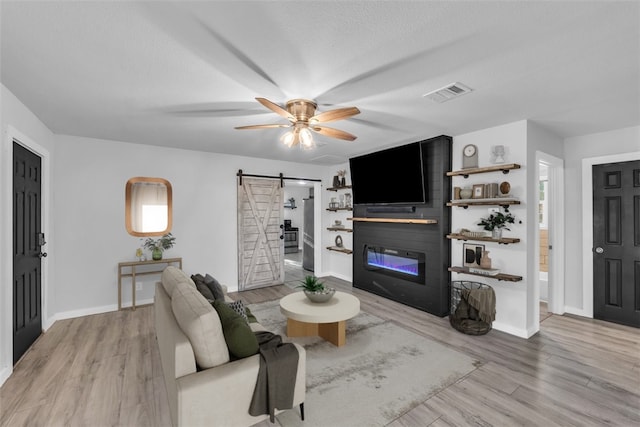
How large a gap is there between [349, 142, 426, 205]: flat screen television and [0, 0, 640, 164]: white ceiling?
87 centimetres

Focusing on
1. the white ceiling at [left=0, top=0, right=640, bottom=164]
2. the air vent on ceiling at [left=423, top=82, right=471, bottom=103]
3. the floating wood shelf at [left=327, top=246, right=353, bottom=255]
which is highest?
the white ceiling at [left=0, top=0, right=640, bottom=164]

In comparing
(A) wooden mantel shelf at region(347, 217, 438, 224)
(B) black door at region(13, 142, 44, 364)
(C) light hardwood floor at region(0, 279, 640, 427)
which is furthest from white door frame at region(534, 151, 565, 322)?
(B) black door at region(13, 142, 44, 364)

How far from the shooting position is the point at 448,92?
254 cm

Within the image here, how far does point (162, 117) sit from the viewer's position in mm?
3234

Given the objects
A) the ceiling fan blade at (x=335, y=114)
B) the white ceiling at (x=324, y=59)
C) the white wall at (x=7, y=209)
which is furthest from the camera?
the white wall at (x=7, y=209)

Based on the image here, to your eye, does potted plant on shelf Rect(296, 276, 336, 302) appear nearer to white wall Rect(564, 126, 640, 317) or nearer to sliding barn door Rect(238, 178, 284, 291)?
sliding barn door Rect(238, 178, 284, 291)

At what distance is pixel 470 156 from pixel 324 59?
270cm

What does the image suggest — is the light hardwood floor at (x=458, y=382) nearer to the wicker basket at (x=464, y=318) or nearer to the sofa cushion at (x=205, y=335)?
the wicker basket at (x=464, y=318)

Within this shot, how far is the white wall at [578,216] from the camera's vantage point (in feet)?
12.6

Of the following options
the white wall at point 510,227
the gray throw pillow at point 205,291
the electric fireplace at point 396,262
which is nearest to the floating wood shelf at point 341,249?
the electric fireplace at point 396,262

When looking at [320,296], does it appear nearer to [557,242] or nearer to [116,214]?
[116,214]

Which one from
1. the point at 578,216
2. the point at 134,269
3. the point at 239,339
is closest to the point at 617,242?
the point at 578,216

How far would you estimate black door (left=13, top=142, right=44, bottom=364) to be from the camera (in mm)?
2777

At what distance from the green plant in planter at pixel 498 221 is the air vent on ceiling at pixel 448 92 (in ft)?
5.41
